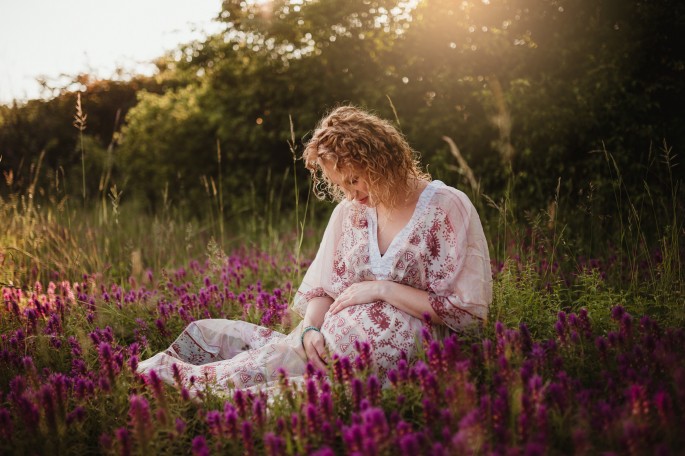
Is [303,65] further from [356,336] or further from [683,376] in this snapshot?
[683,376]

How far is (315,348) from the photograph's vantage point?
2.83m

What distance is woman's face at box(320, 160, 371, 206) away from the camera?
9.61ft

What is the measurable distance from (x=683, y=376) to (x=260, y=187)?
782 cm

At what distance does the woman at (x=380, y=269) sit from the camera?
2.74 m

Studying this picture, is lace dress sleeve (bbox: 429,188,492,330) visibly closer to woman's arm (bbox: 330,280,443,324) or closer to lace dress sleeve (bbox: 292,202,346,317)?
woman's arm (bbox: 330,280,443,324)

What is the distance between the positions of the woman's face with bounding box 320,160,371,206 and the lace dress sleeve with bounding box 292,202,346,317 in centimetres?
27

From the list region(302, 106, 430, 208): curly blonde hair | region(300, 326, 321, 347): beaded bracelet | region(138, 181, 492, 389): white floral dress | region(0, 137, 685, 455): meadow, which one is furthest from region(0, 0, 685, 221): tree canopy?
region(300, 326, 321, 347): beaded bracelet

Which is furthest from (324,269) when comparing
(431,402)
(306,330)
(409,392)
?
(431,402)

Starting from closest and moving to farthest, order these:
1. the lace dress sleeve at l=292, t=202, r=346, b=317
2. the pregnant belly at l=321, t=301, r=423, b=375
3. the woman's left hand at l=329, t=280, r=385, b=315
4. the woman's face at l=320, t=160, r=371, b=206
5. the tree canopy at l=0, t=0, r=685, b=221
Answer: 1. the pregnant belly at l=321, t=301, r=423, b=375
2. the woman's left hand at l=329, t=280, r=385, b=315
3. the woman's face at l=320, t=160, r=371, b=206
4. the lace dress sleeve at l=292, t=202, r=346, b=317
5. the tree canopy at l=0, t=0, r=685, b=221

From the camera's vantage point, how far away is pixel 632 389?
1771 mm

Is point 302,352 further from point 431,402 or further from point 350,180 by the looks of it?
point 431,402

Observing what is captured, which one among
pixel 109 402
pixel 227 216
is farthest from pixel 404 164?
pixel 227 216

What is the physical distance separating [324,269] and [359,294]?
47 centimetres

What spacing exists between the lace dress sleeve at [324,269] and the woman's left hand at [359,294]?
0.86 ft
